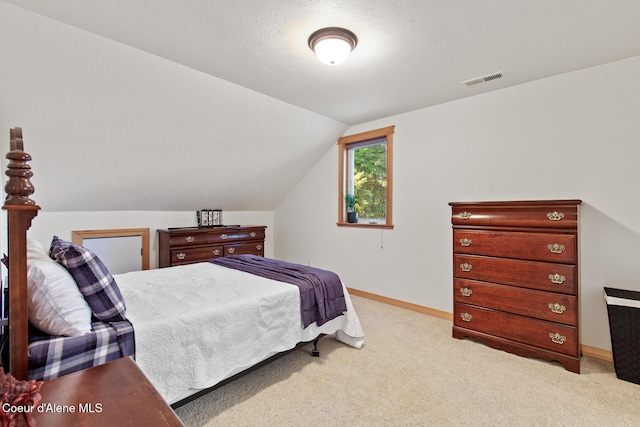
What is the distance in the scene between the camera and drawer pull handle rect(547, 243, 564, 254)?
2404 millimetres

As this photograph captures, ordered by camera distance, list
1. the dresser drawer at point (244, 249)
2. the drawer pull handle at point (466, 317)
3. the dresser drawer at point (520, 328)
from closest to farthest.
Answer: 1. the dresser drawer at point (520, 328)
2. the drawer pull handle at point (466, 317)
3. the dresser drawer at point (244, 249)

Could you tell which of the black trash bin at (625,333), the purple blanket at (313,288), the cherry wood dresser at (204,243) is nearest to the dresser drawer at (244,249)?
the cherry wood dresser at (204,243)

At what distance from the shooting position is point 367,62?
97.9 inches

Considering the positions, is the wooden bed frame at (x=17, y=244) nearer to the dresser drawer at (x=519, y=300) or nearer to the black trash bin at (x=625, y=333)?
the dresser drawer at (x=519, y=300)

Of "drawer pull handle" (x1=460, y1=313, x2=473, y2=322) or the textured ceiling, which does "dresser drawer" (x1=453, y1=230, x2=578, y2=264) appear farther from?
the textured ceiling

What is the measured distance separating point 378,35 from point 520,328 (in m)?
2.53

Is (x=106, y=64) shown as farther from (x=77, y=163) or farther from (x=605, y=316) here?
(x=605, y=316)

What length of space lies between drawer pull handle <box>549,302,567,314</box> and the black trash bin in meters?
0.27

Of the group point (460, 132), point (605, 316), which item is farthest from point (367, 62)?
point (605, 316)

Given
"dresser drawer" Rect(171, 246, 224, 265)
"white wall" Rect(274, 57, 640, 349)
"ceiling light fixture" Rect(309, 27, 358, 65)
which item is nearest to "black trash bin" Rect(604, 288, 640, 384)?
"white wall" Rect(274, 57, 640, 349)

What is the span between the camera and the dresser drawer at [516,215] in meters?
2.38

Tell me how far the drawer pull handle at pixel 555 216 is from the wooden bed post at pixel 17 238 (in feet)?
10.1

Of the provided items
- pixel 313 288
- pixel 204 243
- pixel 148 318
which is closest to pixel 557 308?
pixel 313 288

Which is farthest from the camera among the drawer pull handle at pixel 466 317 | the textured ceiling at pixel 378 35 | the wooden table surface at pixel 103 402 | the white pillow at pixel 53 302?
the drawer pull handle at pixel 466 317
